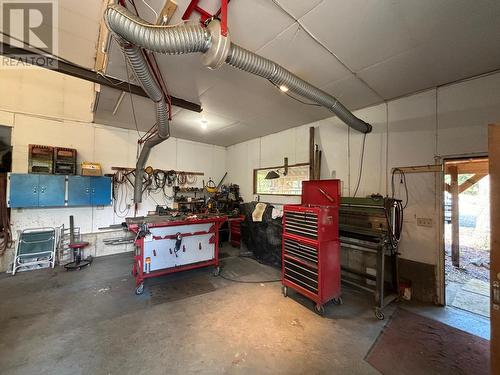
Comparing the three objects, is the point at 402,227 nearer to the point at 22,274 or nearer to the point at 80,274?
the point at 80,274

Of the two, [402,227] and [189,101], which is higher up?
[189,101]

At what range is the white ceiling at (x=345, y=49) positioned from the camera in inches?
64.0

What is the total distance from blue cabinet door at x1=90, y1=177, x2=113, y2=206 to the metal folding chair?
3.07 feet

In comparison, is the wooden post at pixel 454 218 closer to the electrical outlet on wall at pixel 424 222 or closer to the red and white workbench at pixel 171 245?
the electrical outlet on wall at pixel 424 222

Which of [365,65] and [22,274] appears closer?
[365,65]

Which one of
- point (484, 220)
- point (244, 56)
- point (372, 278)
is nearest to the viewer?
point (244, 56)

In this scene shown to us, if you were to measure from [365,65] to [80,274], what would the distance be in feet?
18.0

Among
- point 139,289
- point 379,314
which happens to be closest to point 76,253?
point 139,289

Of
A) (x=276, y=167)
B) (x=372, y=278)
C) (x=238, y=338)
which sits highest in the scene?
(x=276, y=167)

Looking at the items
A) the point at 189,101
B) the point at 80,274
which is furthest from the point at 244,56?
the point at 80,274

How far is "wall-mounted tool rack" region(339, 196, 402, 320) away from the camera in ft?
8.46

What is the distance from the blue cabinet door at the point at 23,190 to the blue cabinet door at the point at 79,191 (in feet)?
1.55

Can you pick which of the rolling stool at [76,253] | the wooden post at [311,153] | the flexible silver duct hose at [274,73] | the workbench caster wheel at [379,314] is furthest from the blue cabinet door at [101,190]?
the workbench caster wheel at [379,314]

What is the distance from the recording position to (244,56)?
1.72m
